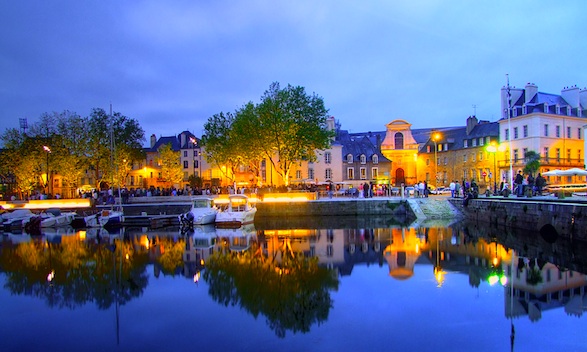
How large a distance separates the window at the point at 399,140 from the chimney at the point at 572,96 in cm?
2135

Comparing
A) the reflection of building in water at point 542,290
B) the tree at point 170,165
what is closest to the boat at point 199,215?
the reflection of building in water at point 542,290

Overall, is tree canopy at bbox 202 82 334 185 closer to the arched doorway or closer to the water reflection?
the water reflection

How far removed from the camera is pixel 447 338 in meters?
10.4

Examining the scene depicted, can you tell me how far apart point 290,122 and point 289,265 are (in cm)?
2838

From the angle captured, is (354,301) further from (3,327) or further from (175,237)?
(175,237)

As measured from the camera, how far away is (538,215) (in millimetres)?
26500

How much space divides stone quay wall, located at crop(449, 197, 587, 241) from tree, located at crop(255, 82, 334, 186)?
681 inches

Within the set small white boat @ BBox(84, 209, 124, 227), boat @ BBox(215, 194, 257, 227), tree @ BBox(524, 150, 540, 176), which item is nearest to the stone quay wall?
tree @ BBox(524, 150, 540, 176)

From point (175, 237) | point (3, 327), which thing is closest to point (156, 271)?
point (3, 327)

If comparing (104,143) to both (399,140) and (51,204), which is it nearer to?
(51,204)

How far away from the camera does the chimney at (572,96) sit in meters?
55.1

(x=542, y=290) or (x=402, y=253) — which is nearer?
(x=542, y=290)

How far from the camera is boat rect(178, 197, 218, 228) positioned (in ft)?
122

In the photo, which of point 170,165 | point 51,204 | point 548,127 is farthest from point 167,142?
point 548,127
